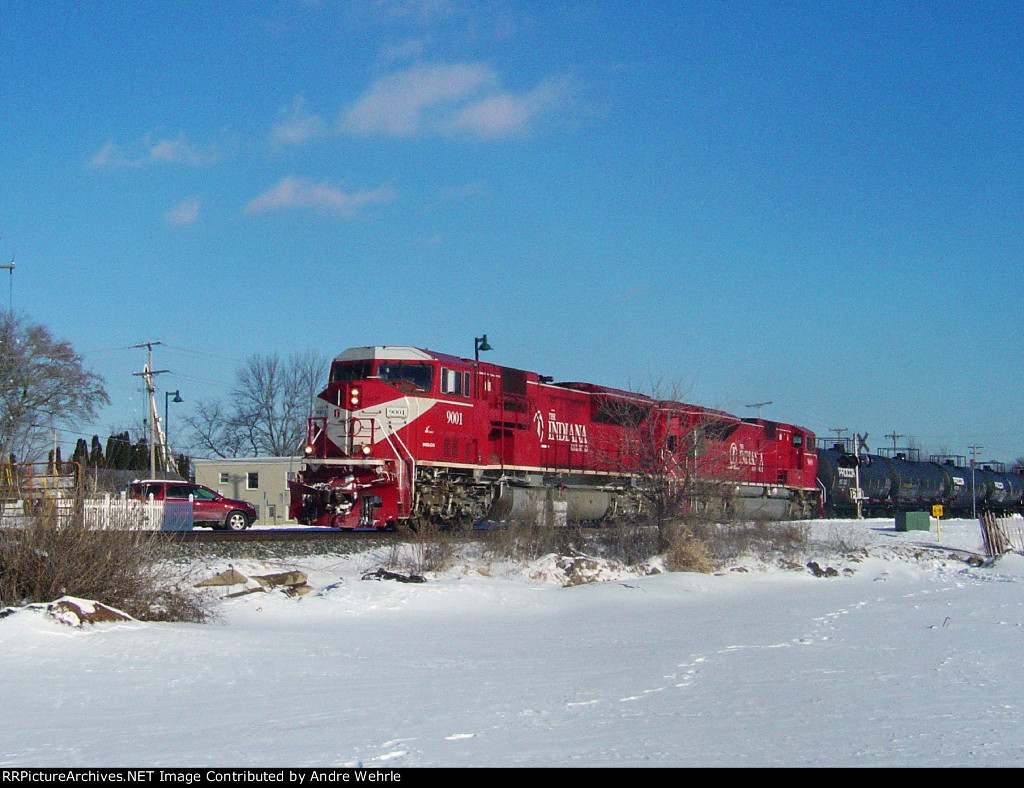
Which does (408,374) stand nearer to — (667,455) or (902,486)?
(667,455)

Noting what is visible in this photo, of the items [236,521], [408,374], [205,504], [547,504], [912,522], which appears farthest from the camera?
[912,522]

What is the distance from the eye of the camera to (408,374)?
877 inches

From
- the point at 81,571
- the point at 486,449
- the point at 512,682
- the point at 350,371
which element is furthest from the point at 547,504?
the point at 512,682

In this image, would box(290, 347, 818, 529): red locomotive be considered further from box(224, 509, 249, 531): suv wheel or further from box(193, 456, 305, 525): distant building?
box(193, 456, 305, 525): distant building

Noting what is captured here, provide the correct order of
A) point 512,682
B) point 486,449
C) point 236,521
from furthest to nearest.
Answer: point 236,521 → point 486,449 → point 512,682

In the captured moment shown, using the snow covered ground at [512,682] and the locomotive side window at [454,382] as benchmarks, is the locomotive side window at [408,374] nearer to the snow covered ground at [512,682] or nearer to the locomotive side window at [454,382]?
the locomotive side window at [454,382]

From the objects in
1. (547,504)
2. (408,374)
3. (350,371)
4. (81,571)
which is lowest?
(81,571)

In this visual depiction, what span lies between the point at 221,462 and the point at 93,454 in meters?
15.4

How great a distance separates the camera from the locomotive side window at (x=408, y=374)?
72.7 ft

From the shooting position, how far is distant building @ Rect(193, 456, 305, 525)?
4672 centimetres

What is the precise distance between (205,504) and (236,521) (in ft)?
3.70

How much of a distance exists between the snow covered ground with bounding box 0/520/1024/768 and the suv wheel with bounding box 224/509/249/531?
12977 millimetres

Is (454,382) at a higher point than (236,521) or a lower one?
higher

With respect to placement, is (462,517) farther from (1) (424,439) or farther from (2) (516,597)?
(2) (516,597)
